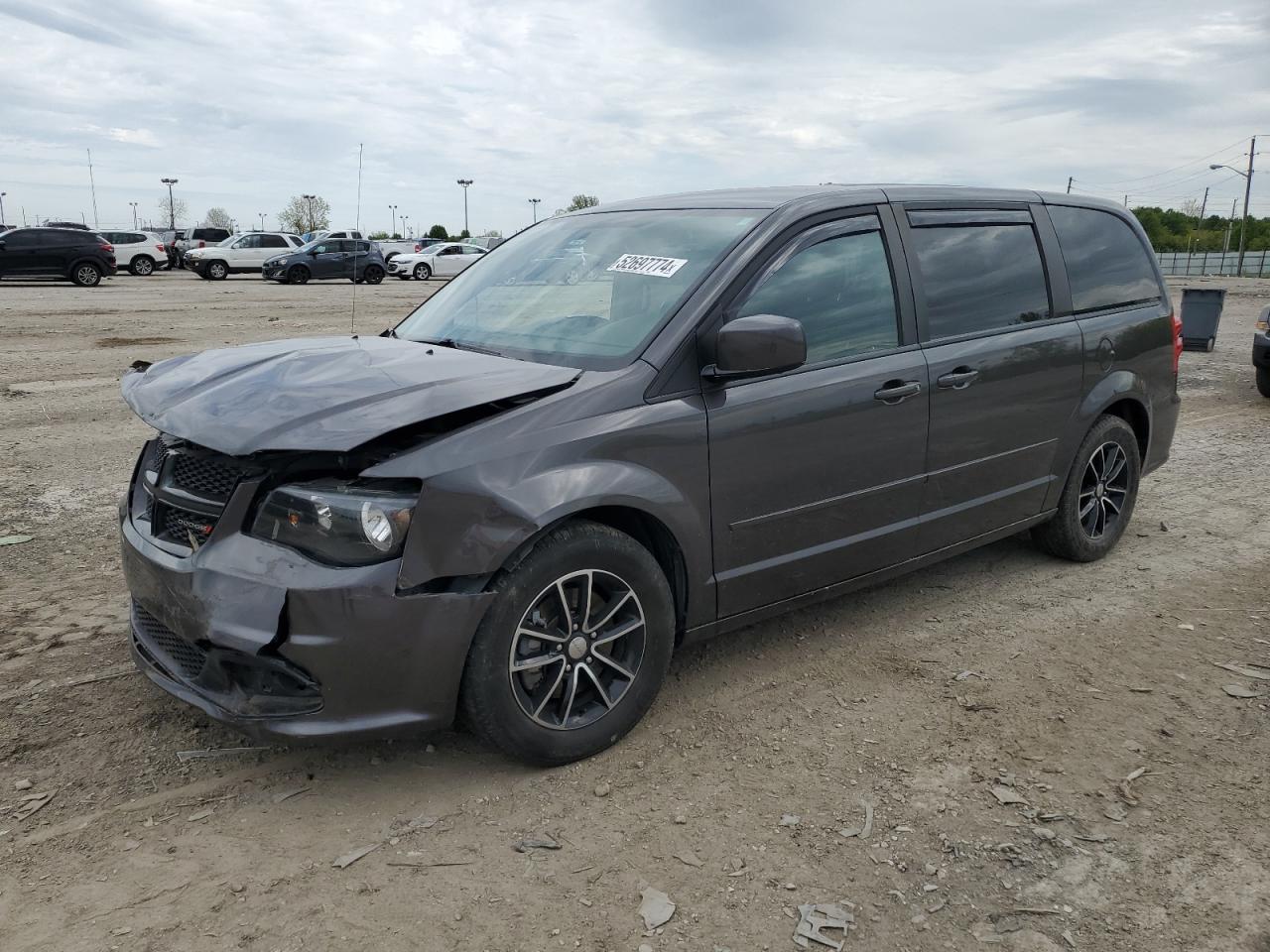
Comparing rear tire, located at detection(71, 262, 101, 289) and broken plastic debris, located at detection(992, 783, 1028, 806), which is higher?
rear tire, located at detection(71, 262, 101, 289)

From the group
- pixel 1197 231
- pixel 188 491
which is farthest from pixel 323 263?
pixel 1197 231

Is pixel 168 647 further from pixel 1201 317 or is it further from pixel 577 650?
pixel 1201 317

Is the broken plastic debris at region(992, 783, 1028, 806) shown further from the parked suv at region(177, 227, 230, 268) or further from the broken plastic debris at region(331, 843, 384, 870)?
the parked suv at region(177, 227, 230, 268)

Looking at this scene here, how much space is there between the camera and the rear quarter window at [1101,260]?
5.05 m

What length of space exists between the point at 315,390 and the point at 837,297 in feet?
6.61

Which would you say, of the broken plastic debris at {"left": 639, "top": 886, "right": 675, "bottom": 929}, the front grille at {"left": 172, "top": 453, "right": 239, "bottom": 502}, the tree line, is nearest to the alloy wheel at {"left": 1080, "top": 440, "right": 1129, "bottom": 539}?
the broken plastic debris at {"left": 639, "top": 886, "right": 675, "bottom": 929}

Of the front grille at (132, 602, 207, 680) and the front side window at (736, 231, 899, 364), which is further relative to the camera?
the front side window at (736, 231, 899, 364)

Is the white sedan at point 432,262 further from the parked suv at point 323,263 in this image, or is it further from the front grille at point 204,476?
the front grille at point 204,476

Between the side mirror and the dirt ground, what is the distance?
127cm

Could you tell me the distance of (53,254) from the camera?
27.4 metres

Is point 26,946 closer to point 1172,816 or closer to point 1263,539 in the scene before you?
point 1172,816

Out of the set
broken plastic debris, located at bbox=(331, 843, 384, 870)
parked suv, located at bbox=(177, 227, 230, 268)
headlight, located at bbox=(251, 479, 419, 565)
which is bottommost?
broken plastic debris, located at bbox=(331, 843, 384, 870)

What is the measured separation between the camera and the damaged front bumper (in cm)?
286

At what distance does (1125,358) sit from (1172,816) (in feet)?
9.30
